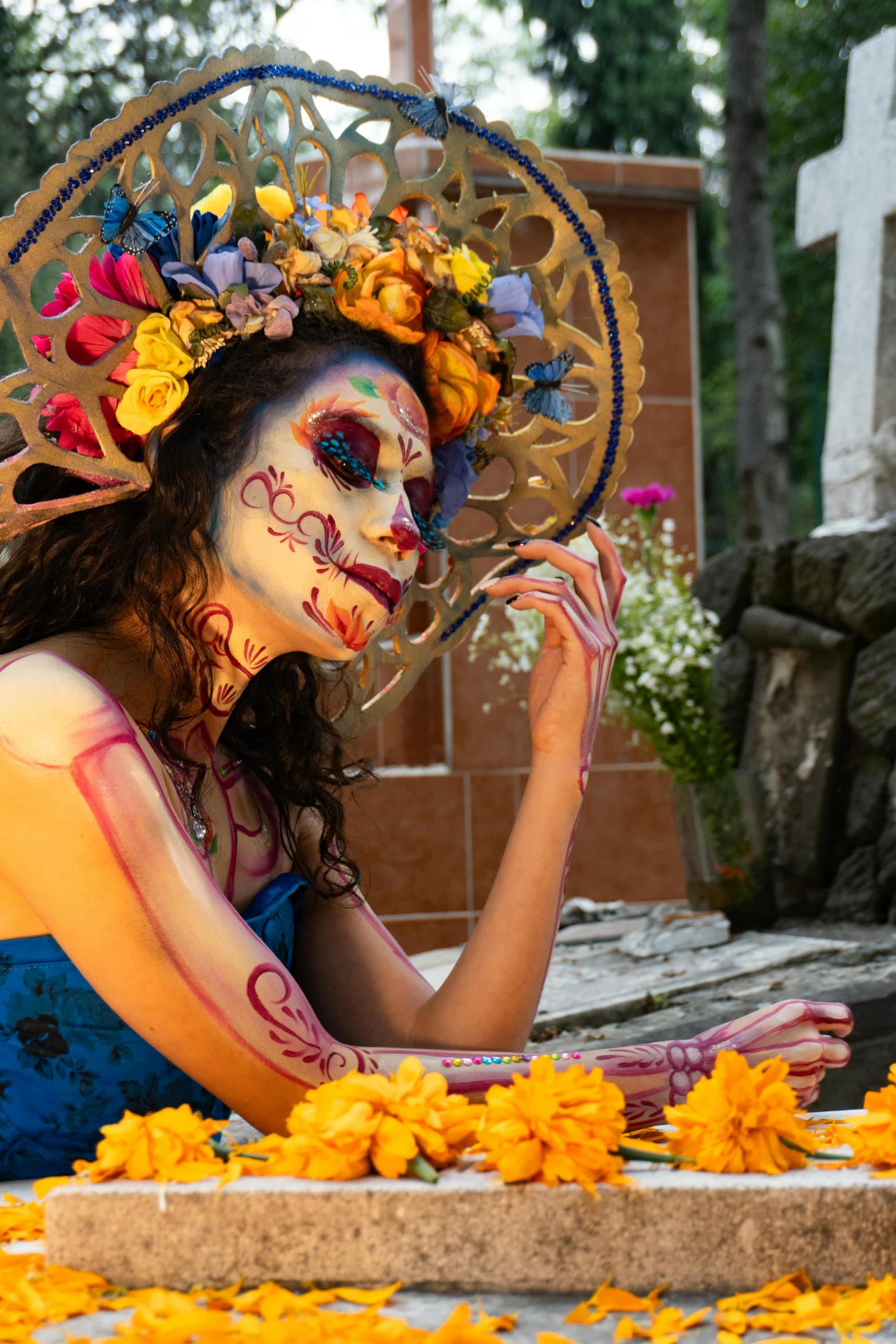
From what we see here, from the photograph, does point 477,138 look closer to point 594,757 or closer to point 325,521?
point 325,521

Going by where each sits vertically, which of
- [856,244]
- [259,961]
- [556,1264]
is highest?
[856,244]

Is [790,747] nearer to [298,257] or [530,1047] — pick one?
[530,1047]

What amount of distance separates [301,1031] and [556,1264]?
0.47 metres

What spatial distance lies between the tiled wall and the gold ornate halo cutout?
152 inches

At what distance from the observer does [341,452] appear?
1.70 metres

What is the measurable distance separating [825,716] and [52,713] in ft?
11.2

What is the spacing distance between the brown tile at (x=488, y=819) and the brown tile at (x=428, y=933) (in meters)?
0.15

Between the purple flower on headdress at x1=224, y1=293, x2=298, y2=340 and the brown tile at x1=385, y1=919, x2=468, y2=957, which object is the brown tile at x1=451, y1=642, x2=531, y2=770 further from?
the purple flower on headdress at x1=224, y1=293, x2=298, y2=340

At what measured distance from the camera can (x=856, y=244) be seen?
4867mm

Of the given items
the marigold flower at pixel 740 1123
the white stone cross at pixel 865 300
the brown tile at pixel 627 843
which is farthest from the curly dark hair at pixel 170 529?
the brown tile at pixel 627 843

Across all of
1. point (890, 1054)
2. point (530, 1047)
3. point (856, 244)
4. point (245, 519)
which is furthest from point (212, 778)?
point (856, 244)

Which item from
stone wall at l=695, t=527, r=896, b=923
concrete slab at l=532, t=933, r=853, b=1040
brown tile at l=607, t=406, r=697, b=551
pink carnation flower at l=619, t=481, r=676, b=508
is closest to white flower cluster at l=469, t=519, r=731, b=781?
pink carnation flower at l=619, t=481, r=676, b=508

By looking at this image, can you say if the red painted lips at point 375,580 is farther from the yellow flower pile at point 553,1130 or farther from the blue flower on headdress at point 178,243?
the yellow flower pile at point 553,1130

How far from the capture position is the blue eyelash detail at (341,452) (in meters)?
1.70
